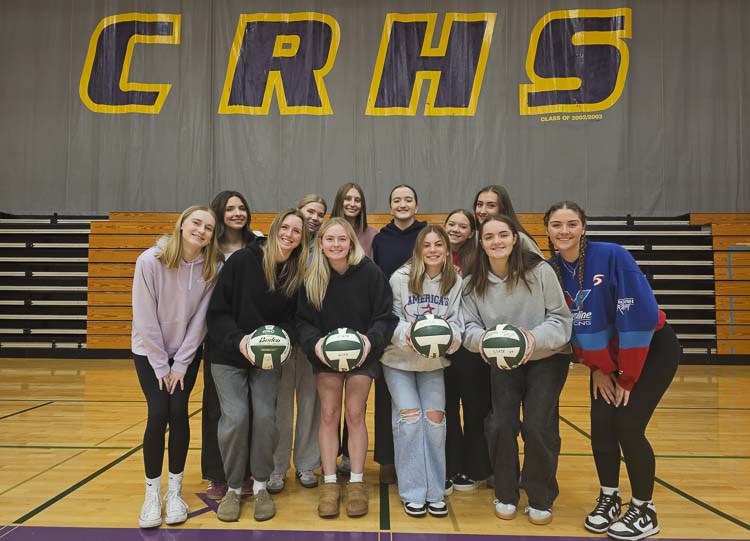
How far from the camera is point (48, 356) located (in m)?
9.66

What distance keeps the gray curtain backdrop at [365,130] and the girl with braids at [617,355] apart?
6.99 metres

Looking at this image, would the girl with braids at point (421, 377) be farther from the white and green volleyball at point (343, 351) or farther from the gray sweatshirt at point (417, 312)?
the white and green volleyball at point (343, 351)

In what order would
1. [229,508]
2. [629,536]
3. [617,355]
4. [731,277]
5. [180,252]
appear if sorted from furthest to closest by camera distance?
1. [731,277]
2. [180,252]
3. [229,508]
4. [617,355]
5. [629,536]

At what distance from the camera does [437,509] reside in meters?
2.90

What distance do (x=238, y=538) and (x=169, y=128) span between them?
8.78 m

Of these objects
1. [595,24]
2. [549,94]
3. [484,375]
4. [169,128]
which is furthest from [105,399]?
[595,24]

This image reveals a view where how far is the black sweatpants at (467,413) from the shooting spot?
328 centimetres

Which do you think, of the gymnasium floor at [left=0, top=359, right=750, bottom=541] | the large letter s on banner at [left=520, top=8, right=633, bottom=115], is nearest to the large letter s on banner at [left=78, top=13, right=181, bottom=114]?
the gymnasium floor at [left=0, top=359, right=750, bottom=541]

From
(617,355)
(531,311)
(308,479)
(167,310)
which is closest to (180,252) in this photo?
(167,310)

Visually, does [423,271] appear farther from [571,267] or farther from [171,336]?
[171,336]

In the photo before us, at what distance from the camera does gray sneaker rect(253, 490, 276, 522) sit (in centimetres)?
284

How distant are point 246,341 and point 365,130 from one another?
24.7ft

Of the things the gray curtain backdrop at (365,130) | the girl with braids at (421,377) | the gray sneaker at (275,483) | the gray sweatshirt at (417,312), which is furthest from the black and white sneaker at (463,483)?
the gray curtain backdrop at (365,130)

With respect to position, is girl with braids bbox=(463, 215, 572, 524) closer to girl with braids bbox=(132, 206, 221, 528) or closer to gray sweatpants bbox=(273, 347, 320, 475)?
gray sweatpants bbox=(273, 347, 320, 475)
